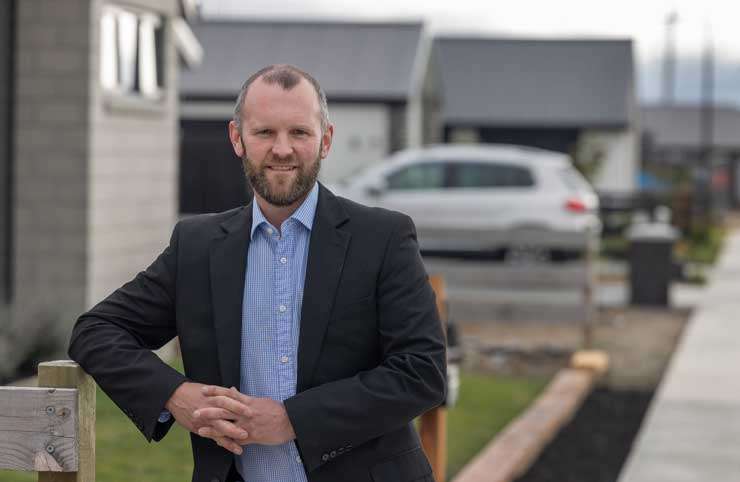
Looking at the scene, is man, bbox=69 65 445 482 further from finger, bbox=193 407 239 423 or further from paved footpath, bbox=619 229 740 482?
paved footpath, bbox=619 229 740 482

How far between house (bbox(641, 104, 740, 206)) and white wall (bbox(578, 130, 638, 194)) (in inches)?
1130

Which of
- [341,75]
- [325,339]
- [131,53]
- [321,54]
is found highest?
[321,54]

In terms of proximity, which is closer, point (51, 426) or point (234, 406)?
point (234, 406)

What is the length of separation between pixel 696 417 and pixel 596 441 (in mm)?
1008

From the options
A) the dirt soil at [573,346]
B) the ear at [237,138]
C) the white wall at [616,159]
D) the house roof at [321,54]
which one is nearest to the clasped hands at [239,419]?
the ear at [237,138]

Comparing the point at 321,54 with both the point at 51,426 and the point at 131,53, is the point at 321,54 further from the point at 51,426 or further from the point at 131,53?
the point at 51,426

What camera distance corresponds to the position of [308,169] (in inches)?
123

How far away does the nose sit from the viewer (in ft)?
10.0

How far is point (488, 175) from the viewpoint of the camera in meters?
21.0

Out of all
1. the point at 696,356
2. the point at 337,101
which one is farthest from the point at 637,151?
the point at 696,356

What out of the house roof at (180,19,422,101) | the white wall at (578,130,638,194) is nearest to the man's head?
the house roof at (180,19,422,101)

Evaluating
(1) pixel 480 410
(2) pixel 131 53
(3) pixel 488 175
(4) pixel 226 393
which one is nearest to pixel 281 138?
→ (4) pixel 226 393

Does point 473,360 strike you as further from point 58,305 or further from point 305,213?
point 305,213

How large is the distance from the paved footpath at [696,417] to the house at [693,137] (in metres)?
59.8
